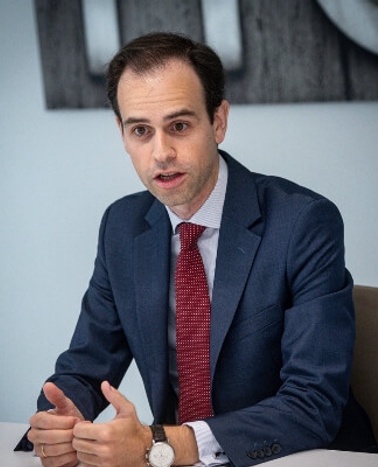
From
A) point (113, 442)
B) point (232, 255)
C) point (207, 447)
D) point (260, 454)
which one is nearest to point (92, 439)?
point (113, 442)

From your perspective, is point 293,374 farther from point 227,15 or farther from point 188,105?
point 227,15

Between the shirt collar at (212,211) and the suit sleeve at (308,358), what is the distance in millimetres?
212

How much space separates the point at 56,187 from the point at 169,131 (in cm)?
151

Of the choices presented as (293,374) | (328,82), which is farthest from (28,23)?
(293,374)

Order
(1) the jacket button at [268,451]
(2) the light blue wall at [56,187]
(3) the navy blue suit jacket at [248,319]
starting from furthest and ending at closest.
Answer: (2) the light blue wall at [56,187]
(3) the navy blue suit jacket at [248,319]
(1) the jacket button at [268,451]

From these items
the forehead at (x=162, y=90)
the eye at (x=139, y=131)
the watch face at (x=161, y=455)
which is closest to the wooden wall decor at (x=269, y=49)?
the forehead at (x=162, y=90)

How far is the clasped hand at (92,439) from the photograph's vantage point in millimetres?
1791

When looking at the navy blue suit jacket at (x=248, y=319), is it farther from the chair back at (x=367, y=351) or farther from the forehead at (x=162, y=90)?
the forehead at (x=162, y=90)

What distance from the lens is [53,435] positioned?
1.88 meters

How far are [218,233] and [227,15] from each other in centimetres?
107

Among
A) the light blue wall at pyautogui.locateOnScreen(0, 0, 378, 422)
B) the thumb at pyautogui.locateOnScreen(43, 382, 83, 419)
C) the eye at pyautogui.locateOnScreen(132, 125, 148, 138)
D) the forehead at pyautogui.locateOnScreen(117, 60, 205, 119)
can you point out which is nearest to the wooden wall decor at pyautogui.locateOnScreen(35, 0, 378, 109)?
the light blue wall at pyautogui.locateOnScreen(0, 0, 378, 422)

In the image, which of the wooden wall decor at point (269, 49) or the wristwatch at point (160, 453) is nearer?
the wristwatch at point (160, 453)

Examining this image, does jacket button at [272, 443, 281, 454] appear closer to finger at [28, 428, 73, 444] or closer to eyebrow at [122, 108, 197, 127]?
finger at [28, 428, 73, 444]

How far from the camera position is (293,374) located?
2.02 metres
